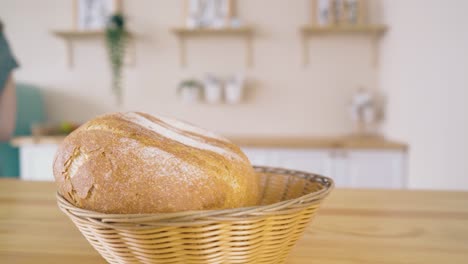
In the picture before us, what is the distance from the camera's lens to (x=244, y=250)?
379mm

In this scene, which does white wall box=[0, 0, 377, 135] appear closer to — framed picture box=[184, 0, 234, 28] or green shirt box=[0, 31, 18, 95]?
framed picture box=[184, 0, 234, 28]

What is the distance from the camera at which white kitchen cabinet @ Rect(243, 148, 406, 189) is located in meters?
2.05

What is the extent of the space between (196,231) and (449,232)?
0.41m

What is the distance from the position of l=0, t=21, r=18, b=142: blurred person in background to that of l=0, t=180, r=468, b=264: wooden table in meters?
1.13

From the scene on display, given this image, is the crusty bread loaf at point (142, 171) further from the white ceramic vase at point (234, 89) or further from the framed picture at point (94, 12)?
the framed picture at point (94, 12)

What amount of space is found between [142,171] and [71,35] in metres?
2.67

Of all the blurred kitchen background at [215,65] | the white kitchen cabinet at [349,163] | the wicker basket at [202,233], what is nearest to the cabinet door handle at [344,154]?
the white kitchen cabinet at [349,163]

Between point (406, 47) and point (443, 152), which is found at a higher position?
point (406, 47)

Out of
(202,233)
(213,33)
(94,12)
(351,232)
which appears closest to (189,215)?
(202,233)

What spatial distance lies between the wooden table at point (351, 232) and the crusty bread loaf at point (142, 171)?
10 centimetres

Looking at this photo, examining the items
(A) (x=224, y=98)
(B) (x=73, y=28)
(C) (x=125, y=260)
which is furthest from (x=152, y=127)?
(B) (x=73, y=28)

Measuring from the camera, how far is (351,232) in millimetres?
542

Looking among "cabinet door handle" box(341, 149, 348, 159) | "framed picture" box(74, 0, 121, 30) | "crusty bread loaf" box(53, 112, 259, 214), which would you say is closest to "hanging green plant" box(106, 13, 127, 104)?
"framed picture" box(74, 0, 121, 30)

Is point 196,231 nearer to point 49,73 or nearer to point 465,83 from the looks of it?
point 465,83
